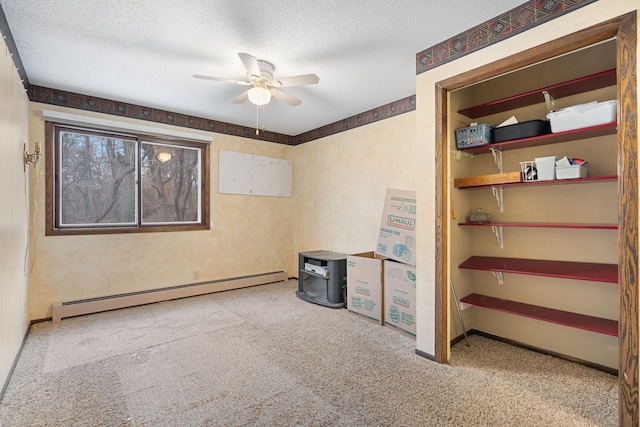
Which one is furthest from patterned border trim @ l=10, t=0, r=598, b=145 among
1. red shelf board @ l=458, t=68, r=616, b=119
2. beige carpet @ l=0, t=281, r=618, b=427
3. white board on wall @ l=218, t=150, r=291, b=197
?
beige carpet @ l=0, t=281, r=618, b=427

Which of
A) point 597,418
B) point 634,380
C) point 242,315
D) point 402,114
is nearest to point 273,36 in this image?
point 402,114

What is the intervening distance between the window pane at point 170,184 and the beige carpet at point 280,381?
1486mm

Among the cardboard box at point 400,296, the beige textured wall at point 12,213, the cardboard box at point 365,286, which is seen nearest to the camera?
the beige textured wall at point 12,213

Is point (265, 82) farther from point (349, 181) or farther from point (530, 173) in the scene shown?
point (530, 173)

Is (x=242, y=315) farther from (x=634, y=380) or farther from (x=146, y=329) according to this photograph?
(x=634, y=380)

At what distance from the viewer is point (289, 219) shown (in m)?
5.23

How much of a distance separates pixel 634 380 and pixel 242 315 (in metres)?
3.09

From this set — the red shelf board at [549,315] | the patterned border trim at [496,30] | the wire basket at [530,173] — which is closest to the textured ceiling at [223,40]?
the patterned border trim at [496,30]

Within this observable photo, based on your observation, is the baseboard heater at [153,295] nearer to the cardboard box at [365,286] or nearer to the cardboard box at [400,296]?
the cardboard box at [365,286]

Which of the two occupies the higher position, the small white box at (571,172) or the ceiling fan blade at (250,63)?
the ceiling fan blade at (250,63)

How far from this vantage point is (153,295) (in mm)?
3828

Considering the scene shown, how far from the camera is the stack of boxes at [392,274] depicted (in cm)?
295

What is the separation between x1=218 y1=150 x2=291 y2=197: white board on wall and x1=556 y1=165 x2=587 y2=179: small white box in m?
3.74

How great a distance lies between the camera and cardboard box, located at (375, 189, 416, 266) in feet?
9.98
